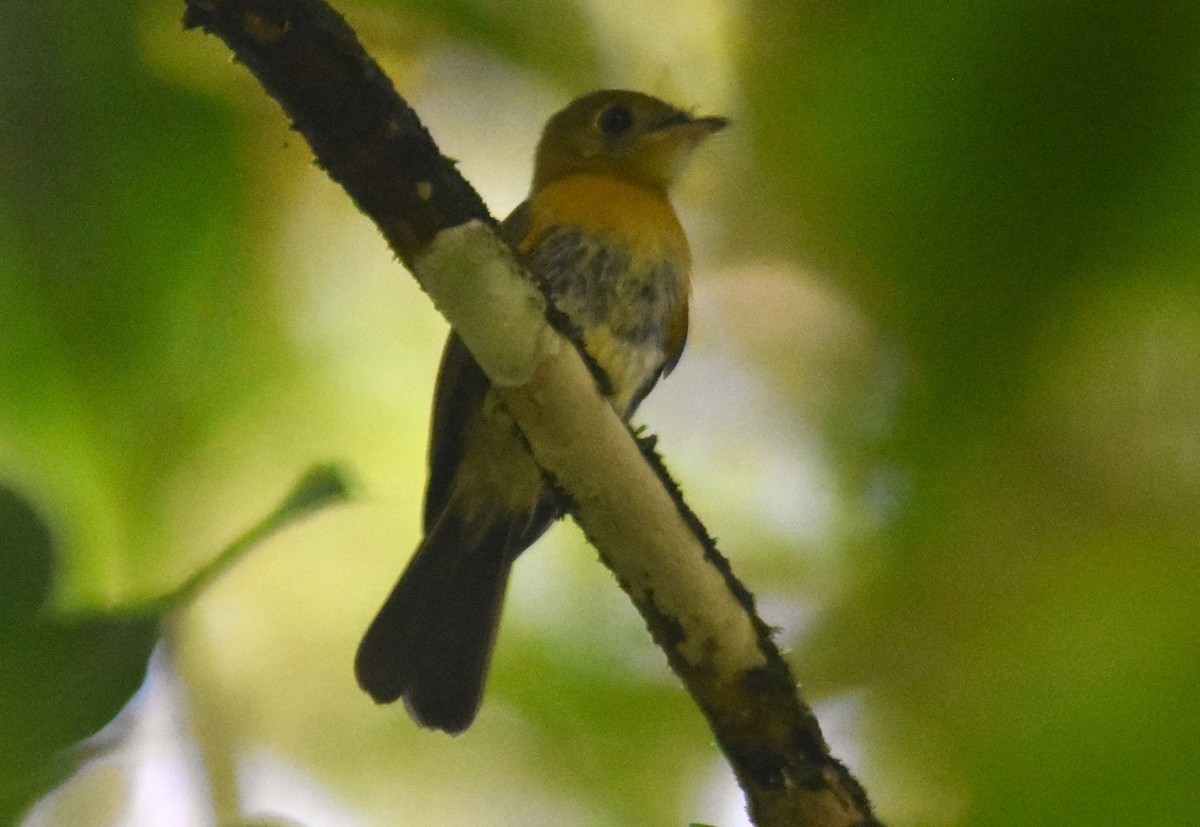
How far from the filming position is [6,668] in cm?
71

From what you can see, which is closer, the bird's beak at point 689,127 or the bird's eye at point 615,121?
the bird's beak at point 689,127

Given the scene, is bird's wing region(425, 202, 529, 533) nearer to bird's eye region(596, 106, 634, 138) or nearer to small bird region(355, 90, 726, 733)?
small bird region(355, 90, 726, 733)

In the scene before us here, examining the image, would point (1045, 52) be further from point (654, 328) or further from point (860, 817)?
point (654, 328)

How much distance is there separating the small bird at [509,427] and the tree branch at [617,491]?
3.26 ft

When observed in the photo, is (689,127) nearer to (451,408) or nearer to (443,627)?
(451,408)

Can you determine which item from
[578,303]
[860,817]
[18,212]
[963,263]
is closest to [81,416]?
[18,212]

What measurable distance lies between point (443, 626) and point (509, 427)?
0.42 metres

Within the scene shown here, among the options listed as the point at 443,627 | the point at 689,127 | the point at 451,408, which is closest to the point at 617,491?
the point at 451,408

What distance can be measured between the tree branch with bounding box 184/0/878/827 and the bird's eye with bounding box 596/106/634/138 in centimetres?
180

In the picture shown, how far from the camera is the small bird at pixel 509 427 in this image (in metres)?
2.52

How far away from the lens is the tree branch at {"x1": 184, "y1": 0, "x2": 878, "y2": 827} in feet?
4.41

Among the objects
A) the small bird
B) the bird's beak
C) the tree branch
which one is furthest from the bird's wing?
the tree branch

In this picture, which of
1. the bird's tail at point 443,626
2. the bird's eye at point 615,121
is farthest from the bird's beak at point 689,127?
the bird's tail at point 443,626

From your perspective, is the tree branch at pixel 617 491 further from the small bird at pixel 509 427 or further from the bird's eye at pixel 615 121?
the bird's eye at pixel 615 121
